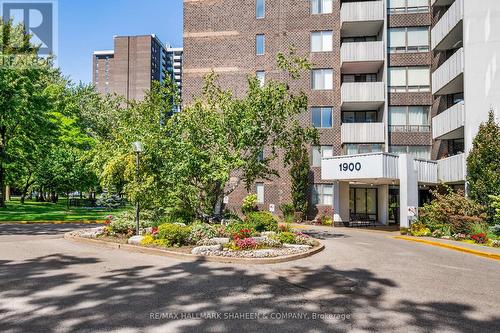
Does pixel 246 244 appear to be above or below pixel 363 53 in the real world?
below

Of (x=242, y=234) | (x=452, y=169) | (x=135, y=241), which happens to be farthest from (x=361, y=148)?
(x=135, y=241)

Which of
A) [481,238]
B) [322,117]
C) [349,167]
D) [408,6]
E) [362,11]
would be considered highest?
[408,6]

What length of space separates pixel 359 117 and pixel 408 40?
7.37m

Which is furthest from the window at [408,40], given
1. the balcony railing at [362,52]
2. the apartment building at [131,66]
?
the apartment building at [131,66]

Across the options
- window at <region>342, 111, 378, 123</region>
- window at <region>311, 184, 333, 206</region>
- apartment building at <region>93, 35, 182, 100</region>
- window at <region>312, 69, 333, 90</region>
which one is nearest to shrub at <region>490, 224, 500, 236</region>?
window at <region>311, 184, 333, 206</region>

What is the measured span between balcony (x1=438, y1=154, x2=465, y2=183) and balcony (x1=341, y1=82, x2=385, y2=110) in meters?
7.36

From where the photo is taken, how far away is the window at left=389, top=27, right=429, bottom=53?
3167 centimetres

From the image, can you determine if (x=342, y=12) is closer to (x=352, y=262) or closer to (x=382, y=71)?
(x=382, y=71)

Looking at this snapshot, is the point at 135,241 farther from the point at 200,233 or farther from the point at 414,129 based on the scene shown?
the point at 414,129

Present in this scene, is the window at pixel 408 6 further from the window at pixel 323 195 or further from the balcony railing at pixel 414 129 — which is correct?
the window at pixel 323 195

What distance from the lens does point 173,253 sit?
1291cm

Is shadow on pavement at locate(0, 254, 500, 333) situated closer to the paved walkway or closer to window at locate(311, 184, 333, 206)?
the paved walkway

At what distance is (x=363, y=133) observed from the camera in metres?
31.4

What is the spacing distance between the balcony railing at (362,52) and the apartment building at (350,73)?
0.26 feet
